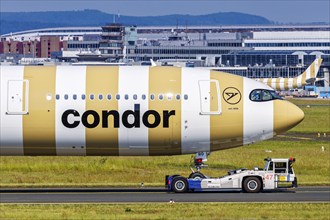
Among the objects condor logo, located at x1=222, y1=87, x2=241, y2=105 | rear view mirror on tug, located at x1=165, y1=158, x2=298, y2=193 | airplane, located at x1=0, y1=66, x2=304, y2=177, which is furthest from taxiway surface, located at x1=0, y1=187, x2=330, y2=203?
condor logo, located at x1=222, y1=87, x2=241, y2=105

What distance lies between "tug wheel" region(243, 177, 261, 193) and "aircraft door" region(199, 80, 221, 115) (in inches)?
129

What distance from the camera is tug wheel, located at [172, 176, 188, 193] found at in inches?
1943

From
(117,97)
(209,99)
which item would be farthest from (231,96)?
(117,97)

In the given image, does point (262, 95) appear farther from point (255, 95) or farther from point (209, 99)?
point (209, 99)

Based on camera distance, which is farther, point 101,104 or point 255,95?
point 255,95

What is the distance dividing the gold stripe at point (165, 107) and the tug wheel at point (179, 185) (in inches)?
65.4

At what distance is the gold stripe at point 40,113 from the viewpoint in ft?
161

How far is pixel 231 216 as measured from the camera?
1619 inches

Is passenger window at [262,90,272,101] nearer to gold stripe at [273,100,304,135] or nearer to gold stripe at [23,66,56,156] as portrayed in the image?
gold stripe at [273,100,304,135]

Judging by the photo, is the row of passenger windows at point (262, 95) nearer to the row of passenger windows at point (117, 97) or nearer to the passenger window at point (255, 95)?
the passenger window at point (255, 95)

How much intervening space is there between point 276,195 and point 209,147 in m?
3.83

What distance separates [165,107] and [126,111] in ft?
5.70

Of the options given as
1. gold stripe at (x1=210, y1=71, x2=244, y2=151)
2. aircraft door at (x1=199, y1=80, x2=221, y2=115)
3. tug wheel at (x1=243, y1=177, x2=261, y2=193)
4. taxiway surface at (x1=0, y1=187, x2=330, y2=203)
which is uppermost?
aircraft door at (x1=199, y1=80, x2=221, y2=115)

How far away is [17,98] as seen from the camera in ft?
160
